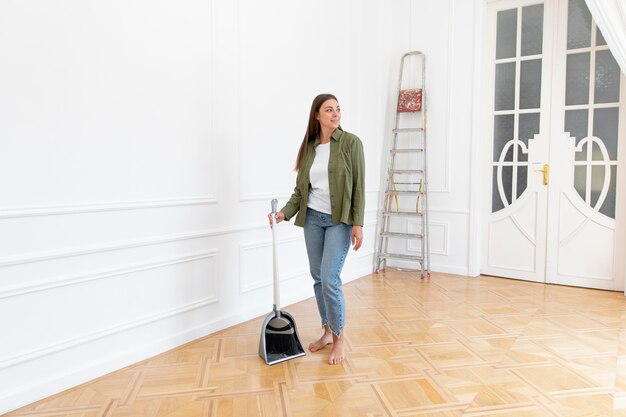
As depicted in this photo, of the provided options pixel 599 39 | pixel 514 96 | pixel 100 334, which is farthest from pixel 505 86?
pixel 100 334

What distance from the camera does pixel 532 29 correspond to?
4879mm

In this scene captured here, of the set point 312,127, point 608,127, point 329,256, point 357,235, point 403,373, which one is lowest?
point 403,373

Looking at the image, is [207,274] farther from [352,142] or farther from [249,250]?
[352,142]

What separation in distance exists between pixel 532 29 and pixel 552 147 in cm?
122

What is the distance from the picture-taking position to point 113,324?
2705 mm

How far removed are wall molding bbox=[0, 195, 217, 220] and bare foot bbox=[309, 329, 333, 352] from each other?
45.5 inches

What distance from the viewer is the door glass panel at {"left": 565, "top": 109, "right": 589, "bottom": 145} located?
464 cm

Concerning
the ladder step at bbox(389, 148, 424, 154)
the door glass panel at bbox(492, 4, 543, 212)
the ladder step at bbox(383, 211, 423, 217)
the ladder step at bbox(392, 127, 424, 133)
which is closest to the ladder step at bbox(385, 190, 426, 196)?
the ladder step at bbox(383, 211, 423, 217)

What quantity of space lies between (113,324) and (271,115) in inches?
76.4

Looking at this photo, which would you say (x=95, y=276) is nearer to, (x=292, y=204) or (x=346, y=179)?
(x=292, y=204)

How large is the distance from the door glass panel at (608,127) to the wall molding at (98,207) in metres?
3.68

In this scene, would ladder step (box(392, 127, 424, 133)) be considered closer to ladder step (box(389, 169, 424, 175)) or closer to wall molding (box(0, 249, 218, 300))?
ladder step (box(389, 169, 424, 175))

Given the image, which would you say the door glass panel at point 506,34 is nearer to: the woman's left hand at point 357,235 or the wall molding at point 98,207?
the woman's left hand at point 357,235

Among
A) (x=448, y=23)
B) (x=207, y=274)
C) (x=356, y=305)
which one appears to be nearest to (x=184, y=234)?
(x=207, y=274)
